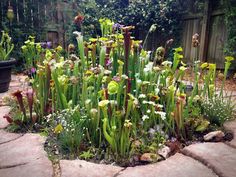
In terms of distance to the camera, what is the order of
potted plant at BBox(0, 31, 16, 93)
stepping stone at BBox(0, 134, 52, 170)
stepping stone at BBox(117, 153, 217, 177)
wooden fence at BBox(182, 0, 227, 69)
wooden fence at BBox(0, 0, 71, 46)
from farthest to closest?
wooden fence at BBox(0, 0, 71, 46)
wooden fence at BBox(182, 0, 227, 69)
potted plant at BBox(0, 31, 16, 93)
stepping stone at BBox(0, 134, 52, 170)
stepping stone at BBox(117, 153, 217, 177)

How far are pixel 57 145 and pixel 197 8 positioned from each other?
4.60 metres

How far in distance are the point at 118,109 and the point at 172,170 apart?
0.50 meters

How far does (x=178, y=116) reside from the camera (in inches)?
62.9

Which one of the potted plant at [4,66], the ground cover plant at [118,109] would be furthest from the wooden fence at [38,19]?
the ground cover plant at [118,109]

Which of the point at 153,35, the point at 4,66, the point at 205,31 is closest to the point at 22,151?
the point at 4,66

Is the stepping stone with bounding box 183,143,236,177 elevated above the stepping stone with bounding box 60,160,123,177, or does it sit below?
above

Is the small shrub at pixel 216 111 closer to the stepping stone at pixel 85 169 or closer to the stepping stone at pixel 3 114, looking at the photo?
the stepping stone at pixel 85 169

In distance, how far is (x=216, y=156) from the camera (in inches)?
53.1

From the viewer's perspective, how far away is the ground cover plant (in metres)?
1.43

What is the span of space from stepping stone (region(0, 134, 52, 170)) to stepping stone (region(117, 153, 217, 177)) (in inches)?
16.9

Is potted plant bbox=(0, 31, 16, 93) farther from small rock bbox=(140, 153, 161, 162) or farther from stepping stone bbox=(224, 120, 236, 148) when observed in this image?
stepping stone bbox=(224, 120, 236, 148)

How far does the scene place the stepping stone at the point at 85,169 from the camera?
1202 millimetres

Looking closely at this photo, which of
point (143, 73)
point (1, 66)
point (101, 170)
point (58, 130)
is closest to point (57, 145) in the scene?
point (58, 130)

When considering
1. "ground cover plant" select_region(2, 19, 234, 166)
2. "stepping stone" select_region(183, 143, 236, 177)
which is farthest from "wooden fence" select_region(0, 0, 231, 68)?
"stepping stone" select_region(183, 143, 236, 177)
